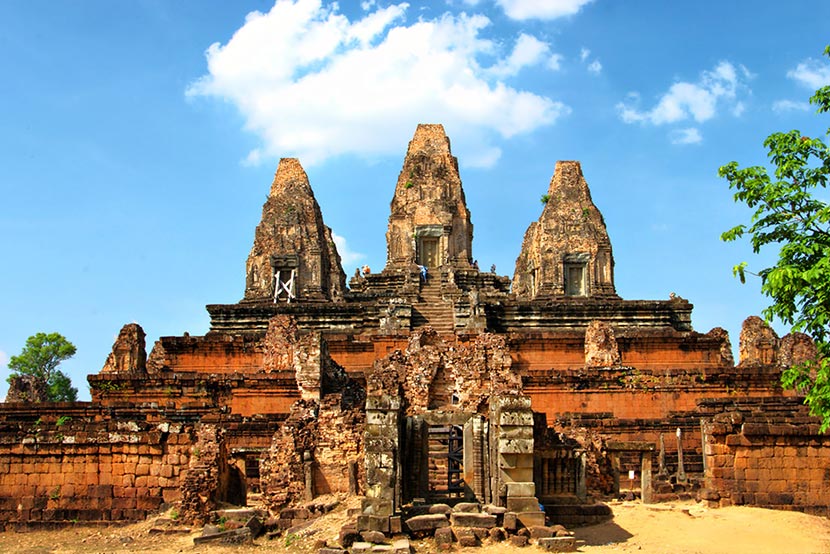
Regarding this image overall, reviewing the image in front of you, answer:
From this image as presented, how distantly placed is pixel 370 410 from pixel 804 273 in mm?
6432

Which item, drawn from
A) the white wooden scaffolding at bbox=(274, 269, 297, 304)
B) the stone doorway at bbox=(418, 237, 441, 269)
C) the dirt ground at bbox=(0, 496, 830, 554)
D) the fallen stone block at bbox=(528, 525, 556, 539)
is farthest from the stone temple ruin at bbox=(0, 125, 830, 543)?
the white wooden scaffolding at bbox=(274, 269, 297, 304)

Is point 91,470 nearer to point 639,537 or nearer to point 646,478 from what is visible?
point 639,537

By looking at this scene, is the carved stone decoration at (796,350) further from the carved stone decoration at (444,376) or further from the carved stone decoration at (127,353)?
the carved stone decoration at (127,353)

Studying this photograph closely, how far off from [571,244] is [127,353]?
75.3 feet

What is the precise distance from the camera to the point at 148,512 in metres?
15.9

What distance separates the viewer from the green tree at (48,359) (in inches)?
2073

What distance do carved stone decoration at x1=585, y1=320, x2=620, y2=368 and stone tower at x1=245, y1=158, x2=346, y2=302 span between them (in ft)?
59.6

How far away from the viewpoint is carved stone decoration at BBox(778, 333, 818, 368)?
26391 millimetres

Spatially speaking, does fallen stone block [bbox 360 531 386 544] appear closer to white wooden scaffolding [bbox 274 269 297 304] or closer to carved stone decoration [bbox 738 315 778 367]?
carved stone decoration [bbox 738 315 778 367]

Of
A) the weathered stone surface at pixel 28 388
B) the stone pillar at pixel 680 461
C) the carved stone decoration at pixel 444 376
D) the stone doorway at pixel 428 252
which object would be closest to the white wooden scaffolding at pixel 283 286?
the stone doorway at pixel 428 252

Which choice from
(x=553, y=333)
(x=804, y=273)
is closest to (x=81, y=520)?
(x=804, y=273)

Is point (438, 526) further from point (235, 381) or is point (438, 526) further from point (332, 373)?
point (235, 381)

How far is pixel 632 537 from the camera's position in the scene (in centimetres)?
1414

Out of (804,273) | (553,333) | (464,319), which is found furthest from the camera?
(464,319)
